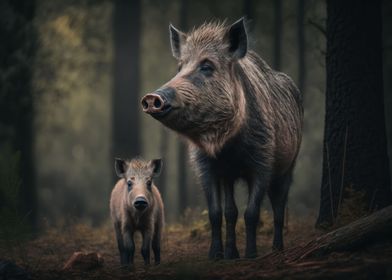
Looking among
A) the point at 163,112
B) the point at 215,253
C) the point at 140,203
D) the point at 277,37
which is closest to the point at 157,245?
the point at 140,203

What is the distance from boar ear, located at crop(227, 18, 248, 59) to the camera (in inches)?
310

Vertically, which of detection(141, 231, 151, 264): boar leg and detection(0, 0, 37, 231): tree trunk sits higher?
detection(0, 0, 37, 231): tree trunk

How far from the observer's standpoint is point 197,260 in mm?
8102

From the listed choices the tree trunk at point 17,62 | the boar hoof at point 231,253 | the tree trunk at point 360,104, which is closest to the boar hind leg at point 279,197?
the tree trunk at point 360,104

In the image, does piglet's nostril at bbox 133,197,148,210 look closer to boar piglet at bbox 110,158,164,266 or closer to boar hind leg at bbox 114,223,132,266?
boar piglet at bbox 110,158,164,266

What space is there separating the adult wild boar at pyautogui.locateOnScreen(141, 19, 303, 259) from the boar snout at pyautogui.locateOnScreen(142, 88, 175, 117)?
0.02 metres

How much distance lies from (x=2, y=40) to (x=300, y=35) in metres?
7.67

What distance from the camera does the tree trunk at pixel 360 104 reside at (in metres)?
8.95

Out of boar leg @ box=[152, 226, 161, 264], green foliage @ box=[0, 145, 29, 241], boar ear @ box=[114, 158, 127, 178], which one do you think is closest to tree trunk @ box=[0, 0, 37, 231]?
boar ear @ box=[114, 158, 127, 178]

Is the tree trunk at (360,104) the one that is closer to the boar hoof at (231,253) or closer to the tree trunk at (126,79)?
the boar hoof at (231,253)

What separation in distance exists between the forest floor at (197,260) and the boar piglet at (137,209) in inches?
16.6

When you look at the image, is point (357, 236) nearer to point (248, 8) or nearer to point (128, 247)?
point (128, 247)

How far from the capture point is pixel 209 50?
7.89 metres

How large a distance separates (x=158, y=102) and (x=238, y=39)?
1.71 meters
